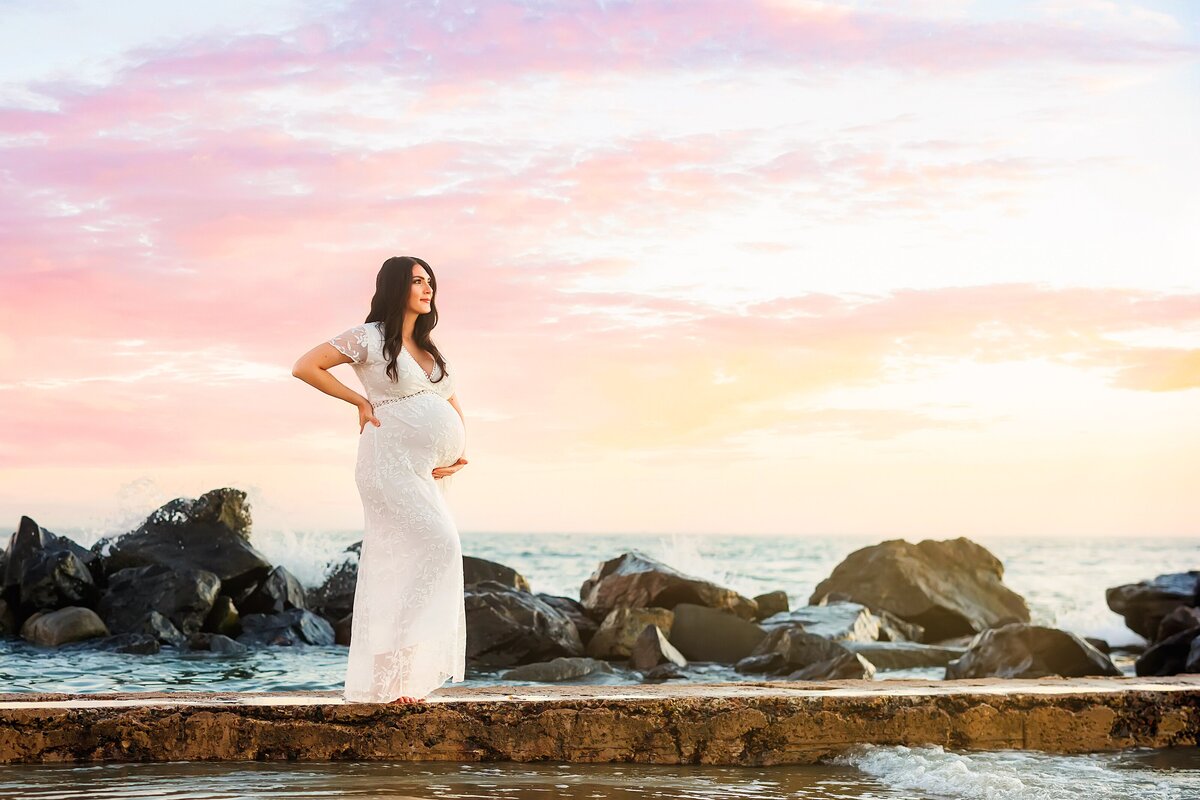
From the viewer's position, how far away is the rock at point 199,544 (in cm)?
1539

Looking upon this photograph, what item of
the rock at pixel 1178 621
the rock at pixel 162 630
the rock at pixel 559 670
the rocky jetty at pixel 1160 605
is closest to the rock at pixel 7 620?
the rock at pixel 162 630

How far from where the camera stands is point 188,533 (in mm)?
15945

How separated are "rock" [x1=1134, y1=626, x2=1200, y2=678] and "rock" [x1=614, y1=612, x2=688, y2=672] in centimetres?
483

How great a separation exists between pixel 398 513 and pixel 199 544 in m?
10.9

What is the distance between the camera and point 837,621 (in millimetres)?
14742

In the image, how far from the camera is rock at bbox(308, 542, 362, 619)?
16969 mm

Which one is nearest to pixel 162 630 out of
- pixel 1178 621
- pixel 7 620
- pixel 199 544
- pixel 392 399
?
pixel 199 544

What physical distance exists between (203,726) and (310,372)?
6.01 ft

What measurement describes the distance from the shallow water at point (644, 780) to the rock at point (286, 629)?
29.1 feet

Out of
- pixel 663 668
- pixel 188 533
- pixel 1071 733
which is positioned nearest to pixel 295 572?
pixel 188 533

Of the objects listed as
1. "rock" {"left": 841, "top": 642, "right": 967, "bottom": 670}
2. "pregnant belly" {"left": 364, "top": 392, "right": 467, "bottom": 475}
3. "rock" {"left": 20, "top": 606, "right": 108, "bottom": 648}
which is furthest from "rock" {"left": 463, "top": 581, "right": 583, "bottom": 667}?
"pregnant belly" {"left": 364, "top": 392, "right": 467, "bottom": 475}

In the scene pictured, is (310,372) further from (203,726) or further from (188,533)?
(188,533)

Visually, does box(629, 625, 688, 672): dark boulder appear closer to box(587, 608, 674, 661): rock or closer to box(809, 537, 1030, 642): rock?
box(587, 608, 674, 661): rock

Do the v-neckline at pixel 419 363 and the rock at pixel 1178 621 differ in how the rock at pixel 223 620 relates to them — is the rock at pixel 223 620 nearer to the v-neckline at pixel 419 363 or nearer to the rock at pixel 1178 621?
the v-neckline at pixel 419 363
